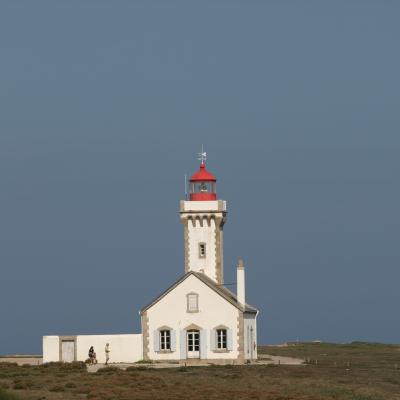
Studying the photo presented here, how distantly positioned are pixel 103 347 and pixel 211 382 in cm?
1414

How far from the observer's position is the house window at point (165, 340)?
63644 mm

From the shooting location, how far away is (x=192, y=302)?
63.4 metres

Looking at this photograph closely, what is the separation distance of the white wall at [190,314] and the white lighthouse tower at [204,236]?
9.74 feet

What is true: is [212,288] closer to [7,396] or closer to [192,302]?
[192,302]

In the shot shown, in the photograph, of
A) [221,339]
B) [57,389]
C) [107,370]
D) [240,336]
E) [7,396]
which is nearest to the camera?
[7,396]

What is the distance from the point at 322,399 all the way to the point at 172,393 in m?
5.15

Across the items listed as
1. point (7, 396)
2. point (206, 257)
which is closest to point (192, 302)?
point (206, 257)

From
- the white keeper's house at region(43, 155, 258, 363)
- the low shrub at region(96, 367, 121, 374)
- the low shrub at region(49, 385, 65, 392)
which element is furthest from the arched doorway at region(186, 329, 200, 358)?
the low shrub at region(49, 385, 65, 392)

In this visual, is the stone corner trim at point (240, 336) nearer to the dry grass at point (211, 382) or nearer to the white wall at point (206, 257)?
the dry grass at point (211, 382)

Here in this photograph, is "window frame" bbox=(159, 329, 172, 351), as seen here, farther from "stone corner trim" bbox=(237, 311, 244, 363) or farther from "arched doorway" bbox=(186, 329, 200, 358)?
"stone corner trim" bbox=(237, 311, 244, 363)

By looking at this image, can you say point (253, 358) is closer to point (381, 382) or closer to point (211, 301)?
point (211, 301)

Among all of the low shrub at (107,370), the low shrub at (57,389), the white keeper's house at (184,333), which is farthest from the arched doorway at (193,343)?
the low shrub at (57,389)

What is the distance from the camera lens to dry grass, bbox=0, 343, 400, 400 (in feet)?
149

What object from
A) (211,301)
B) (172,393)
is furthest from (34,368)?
(172,393)
